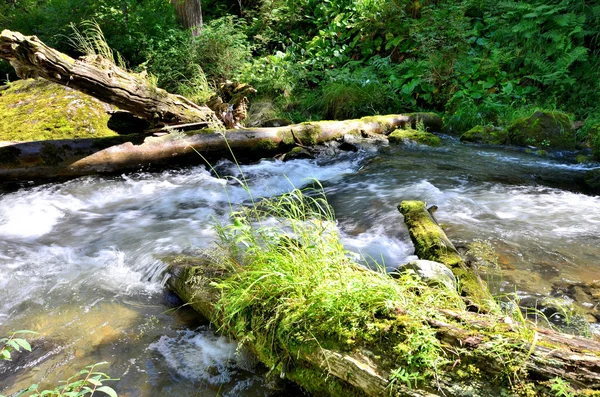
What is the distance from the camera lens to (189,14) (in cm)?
1262

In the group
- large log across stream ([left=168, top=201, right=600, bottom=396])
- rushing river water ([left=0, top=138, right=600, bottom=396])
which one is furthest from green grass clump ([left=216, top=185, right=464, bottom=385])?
rushing river water ([left=0, top=138, right=600, bottom=396])

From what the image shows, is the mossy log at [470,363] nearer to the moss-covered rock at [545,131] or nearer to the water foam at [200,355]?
the water foam at [200,355]

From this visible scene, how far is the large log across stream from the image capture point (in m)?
1.60

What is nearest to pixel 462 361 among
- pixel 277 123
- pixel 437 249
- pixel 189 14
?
pixel 437 249

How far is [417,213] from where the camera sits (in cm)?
377

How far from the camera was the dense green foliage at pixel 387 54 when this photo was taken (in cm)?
966

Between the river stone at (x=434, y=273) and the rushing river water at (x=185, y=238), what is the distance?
2.72 feet

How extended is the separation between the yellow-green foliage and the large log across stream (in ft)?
21.5

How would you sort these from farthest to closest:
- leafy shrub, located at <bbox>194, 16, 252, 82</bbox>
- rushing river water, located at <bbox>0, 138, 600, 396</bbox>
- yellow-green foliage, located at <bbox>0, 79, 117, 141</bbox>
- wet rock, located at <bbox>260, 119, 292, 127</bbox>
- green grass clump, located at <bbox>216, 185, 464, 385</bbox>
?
leafy shrub, located at <bbox>194, 16, 252, 82</bbox>, wet rock, located at <bbox>260, 119, 292, 127</bbox>, yellow-green foliage, located at <bbox>0, 79, 117, 141</bbox>, rushing river water, located at <bbox>0, 138, 600, 396</bbox>, green grass clump, located at <bbox>216, 185, 464, 385</bbox>

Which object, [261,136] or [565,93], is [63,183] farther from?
[565,93]

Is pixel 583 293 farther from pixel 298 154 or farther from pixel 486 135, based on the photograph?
pixel 486 135

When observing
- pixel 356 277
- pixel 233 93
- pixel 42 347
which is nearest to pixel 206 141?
pixel 233 93

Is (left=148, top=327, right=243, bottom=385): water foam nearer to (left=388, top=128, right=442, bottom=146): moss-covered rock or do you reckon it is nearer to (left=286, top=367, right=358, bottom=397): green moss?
(left=286, top=367, right=358, bottom=397): green moss

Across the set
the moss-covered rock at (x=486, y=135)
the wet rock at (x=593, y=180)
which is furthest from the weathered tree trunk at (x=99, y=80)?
the moss-covered rock at (x=486, y=135)
